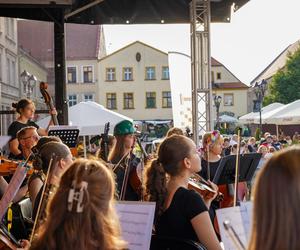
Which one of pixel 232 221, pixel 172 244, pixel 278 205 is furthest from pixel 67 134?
pixel 278 205

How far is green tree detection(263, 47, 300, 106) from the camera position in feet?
160

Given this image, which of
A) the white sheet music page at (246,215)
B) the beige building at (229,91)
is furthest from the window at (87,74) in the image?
the white sheet music page at (246,215)

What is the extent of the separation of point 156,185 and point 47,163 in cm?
83

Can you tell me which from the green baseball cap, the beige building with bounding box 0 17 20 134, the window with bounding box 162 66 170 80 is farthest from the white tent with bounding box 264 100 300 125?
the window with bounding box 162 66 170 80

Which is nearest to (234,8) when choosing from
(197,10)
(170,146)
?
(197,10)

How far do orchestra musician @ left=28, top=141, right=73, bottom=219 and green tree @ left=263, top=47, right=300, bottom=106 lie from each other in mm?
46366

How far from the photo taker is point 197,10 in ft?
37.7

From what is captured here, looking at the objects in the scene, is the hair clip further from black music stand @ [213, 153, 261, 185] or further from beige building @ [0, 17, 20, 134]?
beige building @ [0, 17, 20, 134]

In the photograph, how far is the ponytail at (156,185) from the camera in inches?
136

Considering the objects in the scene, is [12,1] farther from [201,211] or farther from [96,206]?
[96,206]

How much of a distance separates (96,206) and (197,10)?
9745mm

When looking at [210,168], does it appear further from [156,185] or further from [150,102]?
[150,102]

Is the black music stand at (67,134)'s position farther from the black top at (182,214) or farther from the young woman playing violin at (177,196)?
the black top at (182,214)

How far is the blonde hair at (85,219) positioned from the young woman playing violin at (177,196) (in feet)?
3.45
